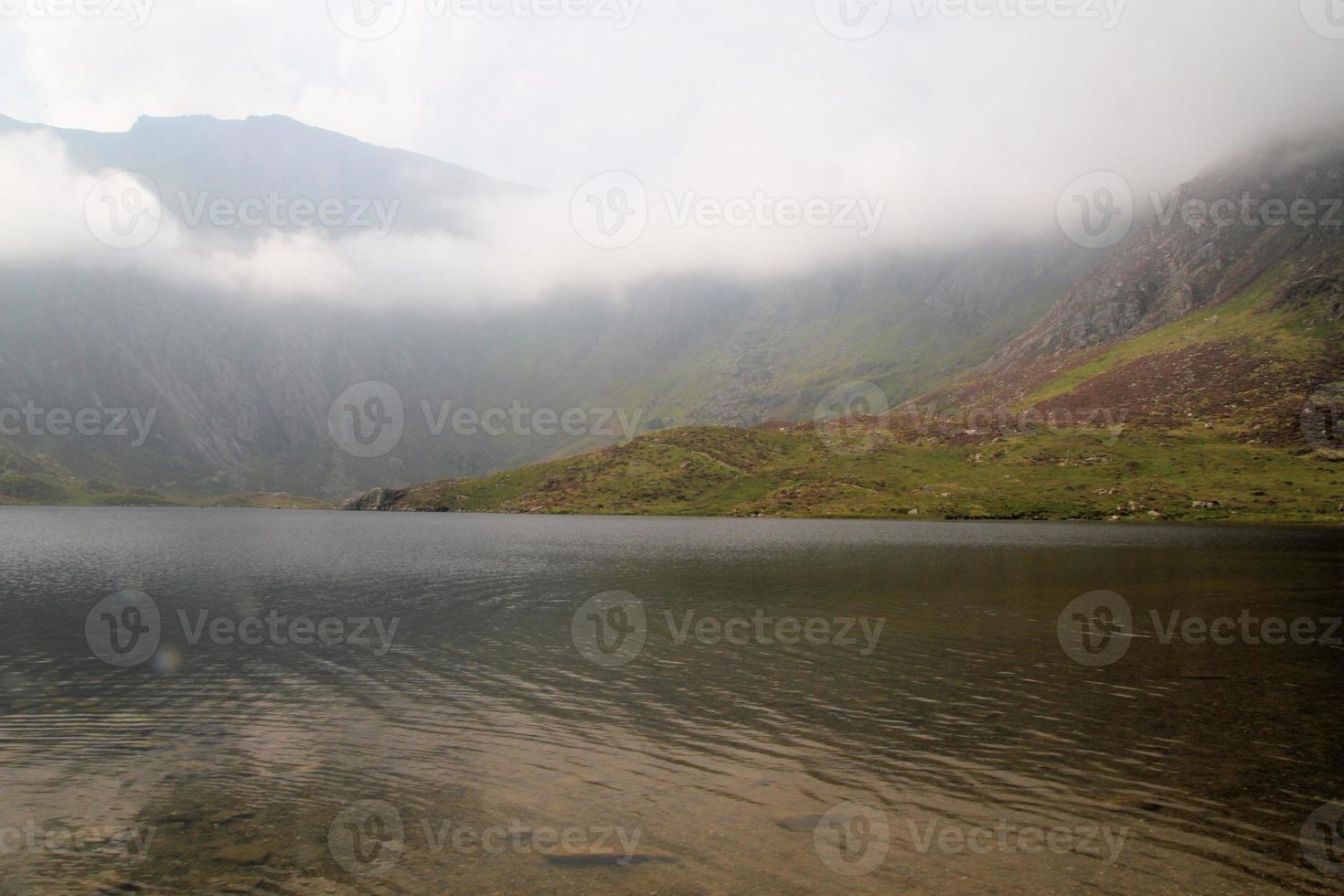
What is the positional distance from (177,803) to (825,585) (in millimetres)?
62119

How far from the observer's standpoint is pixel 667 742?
2948 centimetres

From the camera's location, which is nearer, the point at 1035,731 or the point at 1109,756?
the point at 1109,756

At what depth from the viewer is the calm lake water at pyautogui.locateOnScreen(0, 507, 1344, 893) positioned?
19.5 m

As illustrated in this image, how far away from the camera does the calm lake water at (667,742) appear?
766 inches

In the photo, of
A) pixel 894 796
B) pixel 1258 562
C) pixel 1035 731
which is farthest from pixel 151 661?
pixel 1258 562

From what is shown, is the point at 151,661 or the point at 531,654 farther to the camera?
the point at 531,654

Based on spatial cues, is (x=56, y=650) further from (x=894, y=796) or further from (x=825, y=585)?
(x=825, y=585)

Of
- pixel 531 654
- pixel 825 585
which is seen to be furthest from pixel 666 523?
pixel 531 654

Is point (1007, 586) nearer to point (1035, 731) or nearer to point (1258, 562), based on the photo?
point (1258, 562)

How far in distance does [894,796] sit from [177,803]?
918 inches

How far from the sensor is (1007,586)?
74.4m

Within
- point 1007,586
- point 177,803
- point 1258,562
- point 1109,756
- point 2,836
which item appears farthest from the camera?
point 1258,562

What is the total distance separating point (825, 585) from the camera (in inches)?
3000

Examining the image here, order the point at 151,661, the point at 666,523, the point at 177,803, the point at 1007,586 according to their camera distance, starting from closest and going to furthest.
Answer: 1. the point at 177,803
2. the point at 151,661
3. the point at 1007,586
4. the point at 666,523
